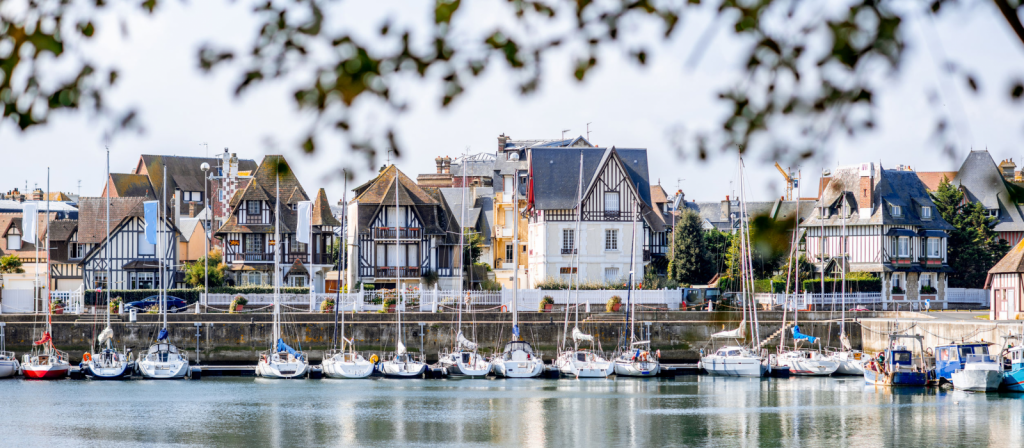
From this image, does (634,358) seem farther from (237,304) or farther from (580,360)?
(237,304)

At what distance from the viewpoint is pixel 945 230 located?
57594 millimetres

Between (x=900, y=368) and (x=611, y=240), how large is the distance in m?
17.3

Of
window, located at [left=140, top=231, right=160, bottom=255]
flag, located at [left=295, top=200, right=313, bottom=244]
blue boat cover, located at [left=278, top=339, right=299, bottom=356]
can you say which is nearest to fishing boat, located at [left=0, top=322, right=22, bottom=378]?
blue boat cover, located at [left=278, top=339, right=299, bottom=356]

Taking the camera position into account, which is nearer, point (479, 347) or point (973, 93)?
point (973, 93)

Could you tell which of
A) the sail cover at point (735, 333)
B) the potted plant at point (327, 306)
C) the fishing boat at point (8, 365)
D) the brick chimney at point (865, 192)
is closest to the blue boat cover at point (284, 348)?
the potted plant at point (327, 306)

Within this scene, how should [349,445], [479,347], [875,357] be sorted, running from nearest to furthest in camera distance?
[349,445]
[875,357]
[479,347]

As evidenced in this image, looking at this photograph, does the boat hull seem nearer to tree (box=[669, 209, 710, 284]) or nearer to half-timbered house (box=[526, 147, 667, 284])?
half-timbered house (box=[526, 147, 667, 284])

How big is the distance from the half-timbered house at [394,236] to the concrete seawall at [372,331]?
30.3 feet

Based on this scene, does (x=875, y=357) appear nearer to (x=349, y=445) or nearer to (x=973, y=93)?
(x=349, y=445)

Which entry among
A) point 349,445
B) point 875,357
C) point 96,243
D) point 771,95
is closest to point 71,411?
point 349,445

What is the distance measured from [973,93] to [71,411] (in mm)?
34202

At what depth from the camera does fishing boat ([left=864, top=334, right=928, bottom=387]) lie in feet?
131

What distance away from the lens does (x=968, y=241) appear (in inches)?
2315

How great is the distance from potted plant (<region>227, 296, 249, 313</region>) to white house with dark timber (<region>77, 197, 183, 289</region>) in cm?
984
